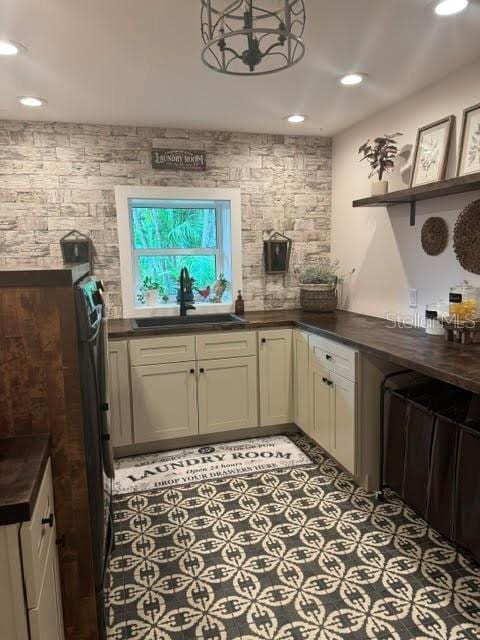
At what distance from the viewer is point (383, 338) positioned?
8.74 feet

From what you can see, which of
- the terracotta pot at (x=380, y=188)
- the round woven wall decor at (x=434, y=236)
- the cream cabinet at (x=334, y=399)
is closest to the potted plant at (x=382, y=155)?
the terracotta pot at (x=380, y=188)

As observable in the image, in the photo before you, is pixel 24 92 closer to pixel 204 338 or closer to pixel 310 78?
pixel 310 78

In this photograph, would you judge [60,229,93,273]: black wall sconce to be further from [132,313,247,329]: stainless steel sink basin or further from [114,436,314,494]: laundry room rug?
[114,436,314,494]: laundry room rug

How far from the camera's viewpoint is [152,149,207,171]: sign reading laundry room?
3.53 meters

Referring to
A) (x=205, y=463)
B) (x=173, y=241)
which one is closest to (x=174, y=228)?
(x=173, y=241)

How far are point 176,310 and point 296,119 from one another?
1735 millimetres

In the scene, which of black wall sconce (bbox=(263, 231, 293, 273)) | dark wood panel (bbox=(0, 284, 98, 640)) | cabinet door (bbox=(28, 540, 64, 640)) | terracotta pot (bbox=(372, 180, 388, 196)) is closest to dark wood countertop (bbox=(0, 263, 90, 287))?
dark wood panel (bbox=(0, 284, 98, 640))

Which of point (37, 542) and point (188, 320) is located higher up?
point (188, 320)

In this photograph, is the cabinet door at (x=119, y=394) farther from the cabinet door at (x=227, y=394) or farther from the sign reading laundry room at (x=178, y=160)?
the sign reading laundry room at (x=178, y=160)

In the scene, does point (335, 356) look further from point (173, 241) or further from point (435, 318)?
point (173, 241)

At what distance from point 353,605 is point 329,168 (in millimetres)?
3299

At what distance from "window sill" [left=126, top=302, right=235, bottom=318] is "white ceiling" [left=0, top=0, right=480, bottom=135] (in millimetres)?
1412

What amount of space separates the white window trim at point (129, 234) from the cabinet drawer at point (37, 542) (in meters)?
2.33

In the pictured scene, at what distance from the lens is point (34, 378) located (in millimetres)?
1448
